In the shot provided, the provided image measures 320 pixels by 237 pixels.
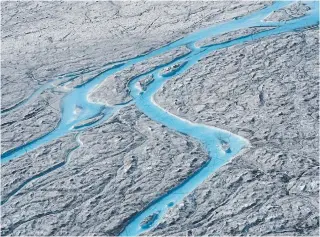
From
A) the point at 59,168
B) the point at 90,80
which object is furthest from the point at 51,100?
the point at 59,168

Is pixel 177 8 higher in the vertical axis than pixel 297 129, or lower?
higher

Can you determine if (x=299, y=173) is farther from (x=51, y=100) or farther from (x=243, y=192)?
(x=51, y=100)

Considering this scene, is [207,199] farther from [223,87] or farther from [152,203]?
[223,87]

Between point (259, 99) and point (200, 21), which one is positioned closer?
point (259, 99)

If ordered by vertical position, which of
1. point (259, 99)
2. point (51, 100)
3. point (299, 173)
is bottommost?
point (299, 173)

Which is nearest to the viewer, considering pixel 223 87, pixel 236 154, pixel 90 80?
pixel 236 154

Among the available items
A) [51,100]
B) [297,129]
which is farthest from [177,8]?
[297,129]

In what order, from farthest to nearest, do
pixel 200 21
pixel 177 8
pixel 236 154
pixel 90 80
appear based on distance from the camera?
pixel 177 8, pixel 200 21, pixel 90 80, pixel 236 154
